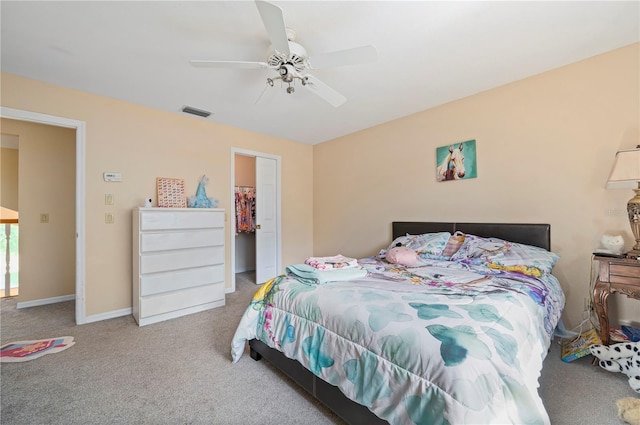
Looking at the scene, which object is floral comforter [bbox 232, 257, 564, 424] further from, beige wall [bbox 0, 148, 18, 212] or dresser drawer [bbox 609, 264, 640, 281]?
beige wall [bbox 0, 148, 18, 212]

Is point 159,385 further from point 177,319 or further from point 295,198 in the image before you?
point 295,198

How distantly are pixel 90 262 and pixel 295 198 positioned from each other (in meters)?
2.81

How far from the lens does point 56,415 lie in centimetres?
149

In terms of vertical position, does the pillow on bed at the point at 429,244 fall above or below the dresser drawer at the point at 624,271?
above

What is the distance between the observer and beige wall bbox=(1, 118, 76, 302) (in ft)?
11.0

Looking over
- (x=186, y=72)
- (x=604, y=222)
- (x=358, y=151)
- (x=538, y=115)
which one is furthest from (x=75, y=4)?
(x=604, y=222)

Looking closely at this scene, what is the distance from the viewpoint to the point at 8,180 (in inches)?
148

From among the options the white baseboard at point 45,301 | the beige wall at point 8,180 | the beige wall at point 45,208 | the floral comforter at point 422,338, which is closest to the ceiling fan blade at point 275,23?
the floral comforter at point 422,338

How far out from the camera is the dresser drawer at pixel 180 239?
2775mm

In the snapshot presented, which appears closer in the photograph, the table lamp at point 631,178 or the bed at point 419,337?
the bed at point 419,337

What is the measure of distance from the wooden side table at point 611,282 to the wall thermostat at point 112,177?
4.41 m

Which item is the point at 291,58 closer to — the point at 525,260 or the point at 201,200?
the point at 201,200

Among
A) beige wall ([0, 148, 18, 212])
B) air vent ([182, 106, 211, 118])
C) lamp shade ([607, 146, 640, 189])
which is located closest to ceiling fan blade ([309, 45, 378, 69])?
lamp shade ([607, 146, 640, 189])

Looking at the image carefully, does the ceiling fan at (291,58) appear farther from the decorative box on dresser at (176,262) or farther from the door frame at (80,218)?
the door frame at (80,218)
